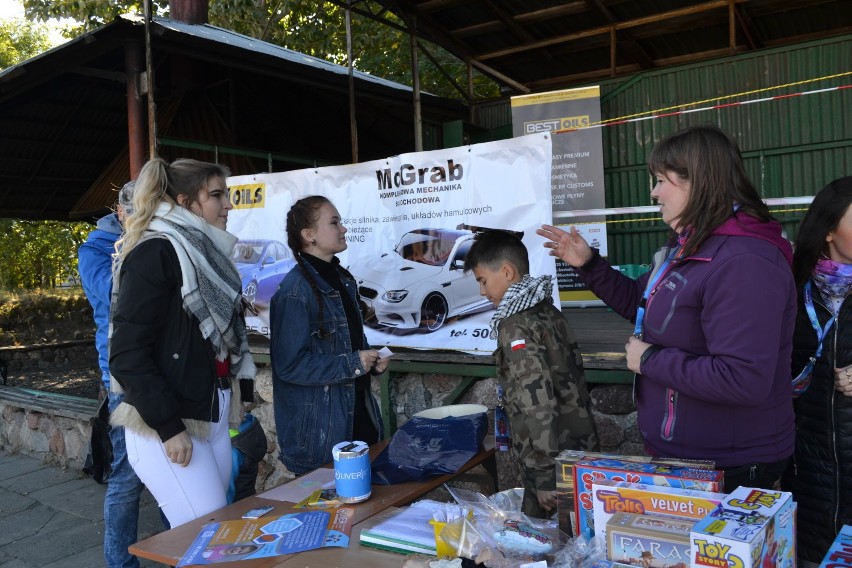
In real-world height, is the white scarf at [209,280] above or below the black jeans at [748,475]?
above

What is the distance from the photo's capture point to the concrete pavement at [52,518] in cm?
404

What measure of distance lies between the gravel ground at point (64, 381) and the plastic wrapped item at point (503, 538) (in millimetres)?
7058

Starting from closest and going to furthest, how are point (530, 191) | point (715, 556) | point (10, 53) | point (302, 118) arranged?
point (715, 556), point (530, 191), point (302, 118), point (10, 53)

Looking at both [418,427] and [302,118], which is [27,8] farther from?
[418,427]

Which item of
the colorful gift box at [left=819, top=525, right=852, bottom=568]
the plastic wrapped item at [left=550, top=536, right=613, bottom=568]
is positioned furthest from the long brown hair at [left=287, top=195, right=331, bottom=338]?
the colorful gift box at [left=819, top=525, right=852, bottom=568]

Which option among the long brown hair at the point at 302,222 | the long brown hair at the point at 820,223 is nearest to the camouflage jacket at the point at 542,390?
the long brown hair at the point at 820,223

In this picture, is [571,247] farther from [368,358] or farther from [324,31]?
[324,31]

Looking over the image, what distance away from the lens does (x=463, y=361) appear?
3.74m

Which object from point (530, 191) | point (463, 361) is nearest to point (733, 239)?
point (530, 191)

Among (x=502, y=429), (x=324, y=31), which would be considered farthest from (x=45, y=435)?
(x=324, y=31)

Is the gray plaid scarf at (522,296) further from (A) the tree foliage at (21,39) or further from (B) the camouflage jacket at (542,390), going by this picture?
(A) the tree foliage at (21,39)

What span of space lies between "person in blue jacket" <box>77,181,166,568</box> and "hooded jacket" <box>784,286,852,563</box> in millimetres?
2692

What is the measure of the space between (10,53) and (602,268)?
88.5ft

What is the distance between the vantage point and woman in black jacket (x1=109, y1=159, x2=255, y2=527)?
2.15 m
